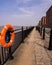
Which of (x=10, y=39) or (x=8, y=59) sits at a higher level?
(x=10, y=39)

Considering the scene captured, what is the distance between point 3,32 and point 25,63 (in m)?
1.80

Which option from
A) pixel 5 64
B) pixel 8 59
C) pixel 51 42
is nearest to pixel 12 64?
pixel 5 64

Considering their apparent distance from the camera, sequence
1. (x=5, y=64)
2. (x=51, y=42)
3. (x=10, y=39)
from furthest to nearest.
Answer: (x=51, y=42) < (x=10, y=39) < (x=5, y=64)

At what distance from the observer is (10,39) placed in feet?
19.9

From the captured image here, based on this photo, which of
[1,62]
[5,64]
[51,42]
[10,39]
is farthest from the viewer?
[51,42]

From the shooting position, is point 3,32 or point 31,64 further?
point 31,64

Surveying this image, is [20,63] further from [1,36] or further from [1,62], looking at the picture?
[1,36]

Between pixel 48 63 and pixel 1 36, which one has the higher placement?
pixel 1 36

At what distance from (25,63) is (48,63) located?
0.95 metres

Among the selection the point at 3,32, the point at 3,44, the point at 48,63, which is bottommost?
the point at 48,63

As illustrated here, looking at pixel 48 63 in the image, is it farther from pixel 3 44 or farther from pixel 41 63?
pixel 3 44

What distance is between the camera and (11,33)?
249 inches

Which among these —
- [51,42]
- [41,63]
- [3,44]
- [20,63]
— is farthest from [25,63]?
[51,42]

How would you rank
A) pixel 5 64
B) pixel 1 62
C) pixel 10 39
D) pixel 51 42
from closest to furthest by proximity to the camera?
pixel 1 62 → pixel 5 64 → pixel 10 39 → pixel 51 42
